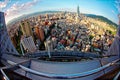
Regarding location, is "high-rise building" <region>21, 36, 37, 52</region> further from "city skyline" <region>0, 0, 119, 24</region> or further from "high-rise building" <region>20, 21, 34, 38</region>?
"city skyline" <region>0, 0, 119, 24</region>

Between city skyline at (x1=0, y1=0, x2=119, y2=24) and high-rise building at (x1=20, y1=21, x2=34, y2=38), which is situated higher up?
city skyline at (x1=0, y1=0, x2=119, y2=24)

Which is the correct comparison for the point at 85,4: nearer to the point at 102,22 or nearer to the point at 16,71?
the point at 102,22

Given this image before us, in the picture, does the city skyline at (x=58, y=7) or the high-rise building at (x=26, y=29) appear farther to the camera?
the high-rise building at (x=26, y=29)

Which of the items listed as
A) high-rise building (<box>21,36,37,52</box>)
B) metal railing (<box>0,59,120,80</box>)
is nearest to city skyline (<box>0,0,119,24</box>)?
high-rise building (<box>21,36,37,52</box>)

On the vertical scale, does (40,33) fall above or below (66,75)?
above

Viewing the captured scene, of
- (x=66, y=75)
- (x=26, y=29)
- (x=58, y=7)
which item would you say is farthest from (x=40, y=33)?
(x=66, y=75)

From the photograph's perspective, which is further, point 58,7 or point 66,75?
point 58,7

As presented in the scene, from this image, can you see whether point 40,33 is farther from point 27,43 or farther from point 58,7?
point 58,7

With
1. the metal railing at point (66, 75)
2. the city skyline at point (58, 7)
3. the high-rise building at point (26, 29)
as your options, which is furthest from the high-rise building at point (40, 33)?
the metal railing at point (66, 75)

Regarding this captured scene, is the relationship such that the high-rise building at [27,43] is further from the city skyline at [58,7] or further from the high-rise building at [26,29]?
the city skyline at [58,7]
